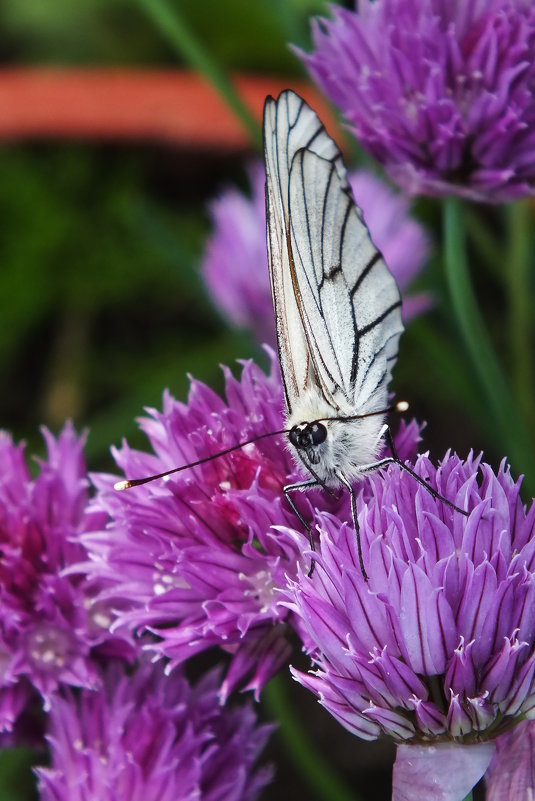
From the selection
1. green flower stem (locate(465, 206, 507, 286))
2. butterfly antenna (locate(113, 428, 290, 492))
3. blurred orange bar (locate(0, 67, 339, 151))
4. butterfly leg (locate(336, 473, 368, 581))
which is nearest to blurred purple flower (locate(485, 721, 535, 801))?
butterfly leg (locate(336, 473, 368, 581))

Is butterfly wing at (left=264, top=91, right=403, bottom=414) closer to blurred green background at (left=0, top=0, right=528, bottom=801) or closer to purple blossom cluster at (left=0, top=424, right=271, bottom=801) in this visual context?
purple blossom cluster at (left=0, top=424, right=271, bottom=801)

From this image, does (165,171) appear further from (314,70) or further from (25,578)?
(25,578)

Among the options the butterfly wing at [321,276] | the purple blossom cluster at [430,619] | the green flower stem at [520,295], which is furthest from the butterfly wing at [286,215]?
the green flower stem at [520,295]

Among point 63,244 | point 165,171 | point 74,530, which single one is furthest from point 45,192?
point 74,530

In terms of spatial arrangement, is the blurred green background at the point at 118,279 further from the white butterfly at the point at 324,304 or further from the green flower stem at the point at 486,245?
the white butterfly at the point at 324,304

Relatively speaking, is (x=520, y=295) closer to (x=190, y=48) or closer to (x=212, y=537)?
(x=190, y=48)

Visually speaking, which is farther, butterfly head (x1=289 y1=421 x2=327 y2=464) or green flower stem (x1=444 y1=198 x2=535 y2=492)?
green flower stem (x1=444 y1=198 x2=535 y2=492)
